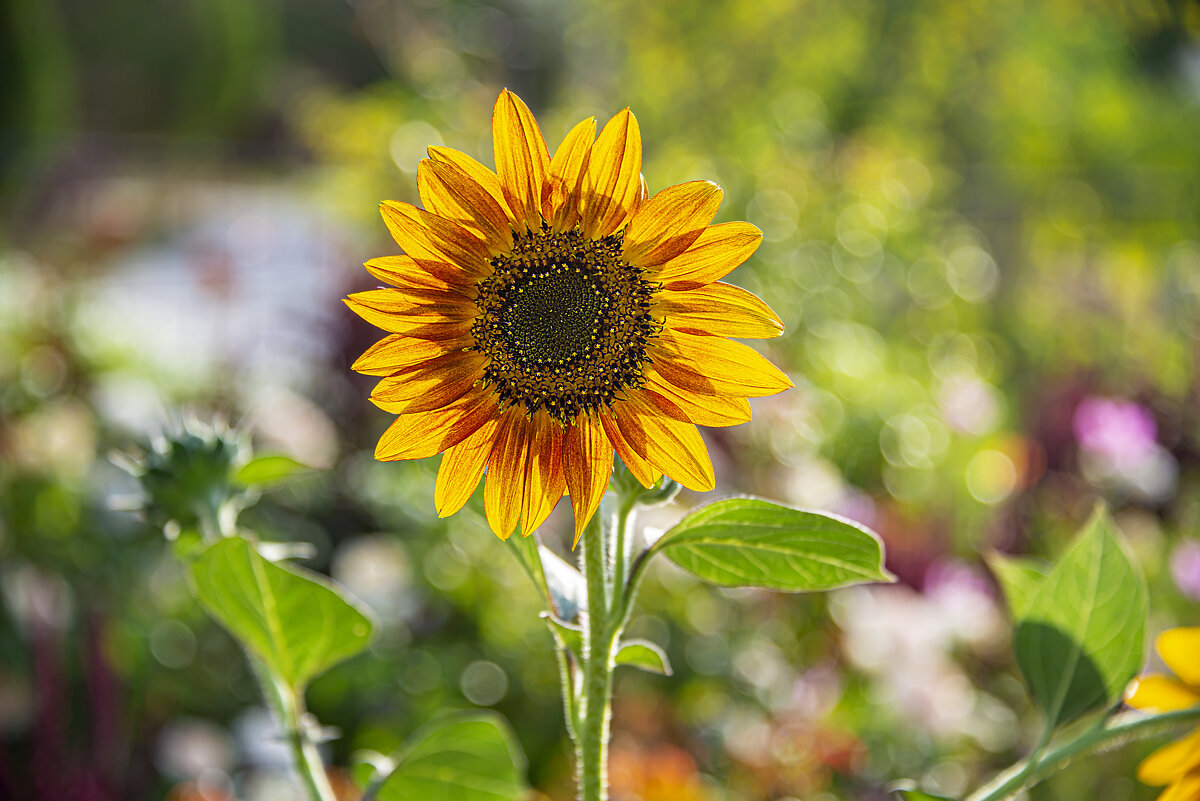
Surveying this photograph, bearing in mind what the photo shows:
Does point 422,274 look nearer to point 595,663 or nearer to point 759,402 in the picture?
point 595,663

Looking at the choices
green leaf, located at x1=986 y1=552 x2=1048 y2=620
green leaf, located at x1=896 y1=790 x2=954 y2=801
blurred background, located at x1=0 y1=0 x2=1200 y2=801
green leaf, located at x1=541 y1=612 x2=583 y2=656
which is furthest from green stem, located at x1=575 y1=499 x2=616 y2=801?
blurred background, located at x1=0 y1=0 x2=1200 y2=801

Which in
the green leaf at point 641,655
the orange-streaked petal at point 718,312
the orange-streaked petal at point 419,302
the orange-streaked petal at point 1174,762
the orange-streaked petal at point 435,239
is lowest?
the orange-streaked petal at point 1174,762

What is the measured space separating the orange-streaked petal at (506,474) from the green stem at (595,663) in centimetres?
3

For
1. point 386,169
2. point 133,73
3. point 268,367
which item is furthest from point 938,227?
point 133,73

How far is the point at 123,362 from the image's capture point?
2.77m

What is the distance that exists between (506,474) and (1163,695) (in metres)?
0.27

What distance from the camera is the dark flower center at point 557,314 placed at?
15.3 inches

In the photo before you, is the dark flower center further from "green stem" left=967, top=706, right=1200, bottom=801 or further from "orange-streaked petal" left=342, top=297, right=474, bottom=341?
"green stem" left=967, top=706, right=1200, bottom=801

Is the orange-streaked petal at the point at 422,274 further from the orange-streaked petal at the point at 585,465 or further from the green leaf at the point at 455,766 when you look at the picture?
the green leaf at the point at 455,766

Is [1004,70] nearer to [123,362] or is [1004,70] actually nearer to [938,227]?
[938,227]

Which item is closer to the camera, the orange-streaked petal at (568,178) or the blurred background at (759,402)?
the orange-streaked petal at (568,178)

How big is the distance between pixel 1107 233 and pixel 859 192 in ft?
7.29

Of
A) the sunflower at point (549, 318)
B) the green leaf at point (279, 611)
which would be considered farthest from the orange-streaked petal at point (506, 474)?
the green leaf at point (279, 611)

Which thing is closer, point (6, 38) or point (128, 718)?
point (128, 718)
